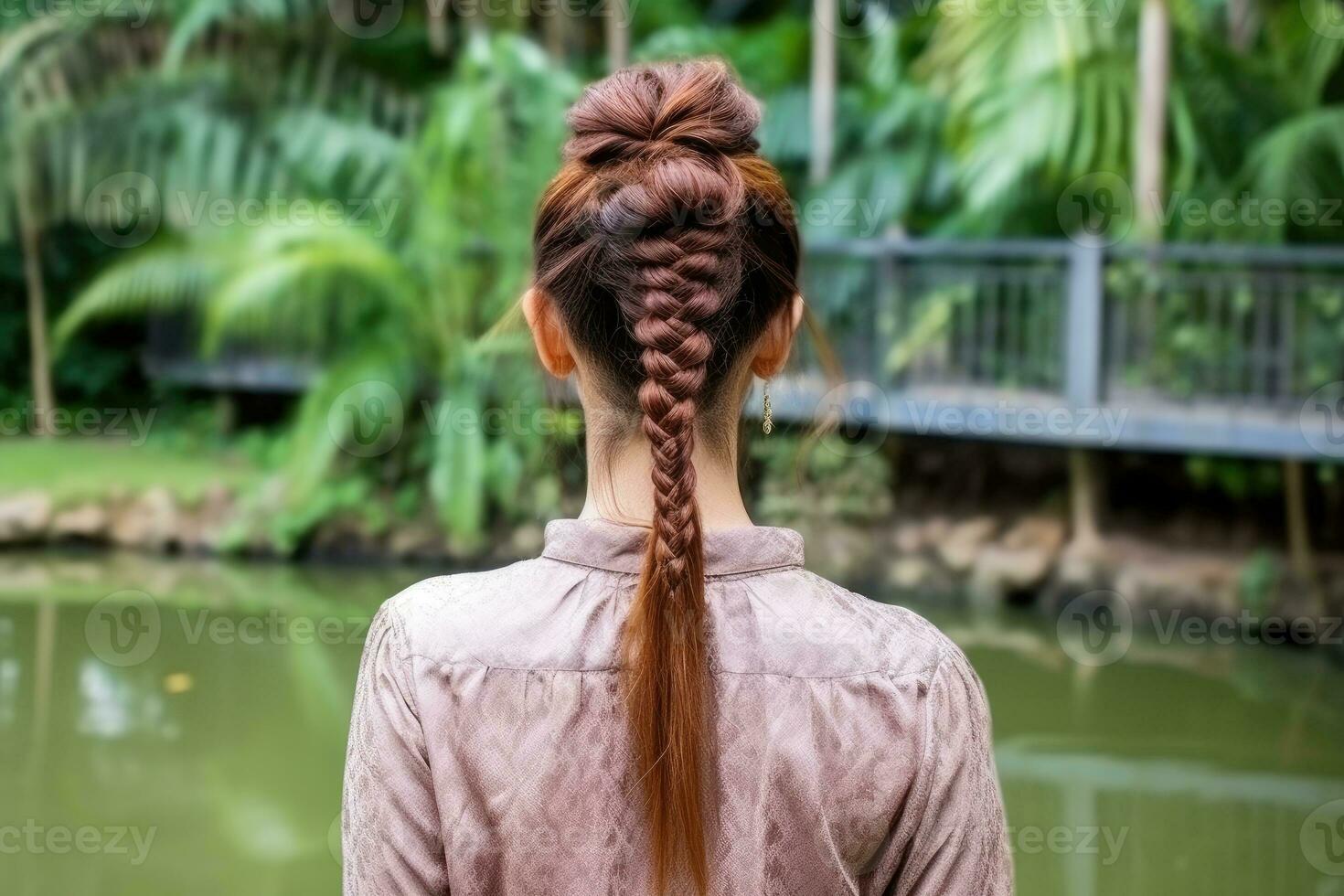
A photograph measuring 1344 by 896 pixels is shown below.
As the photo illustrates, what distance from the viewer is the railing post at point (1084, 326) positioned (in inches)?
258

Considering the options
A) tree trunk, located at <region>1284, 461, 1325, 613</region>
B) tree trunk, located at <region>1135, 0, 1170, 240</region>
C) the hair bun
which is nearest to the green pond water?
tree trunk, located at <region>1284, 461, 1325, 613</region>

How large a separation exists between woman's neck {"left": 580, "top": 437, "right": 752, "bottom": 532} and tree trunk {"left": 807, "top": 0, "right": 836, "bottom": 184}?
721 cm

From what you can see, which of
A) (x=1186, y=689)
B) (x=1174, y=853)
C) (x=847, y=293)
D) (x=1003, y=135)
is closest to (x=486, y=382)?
(x=847, y=293)

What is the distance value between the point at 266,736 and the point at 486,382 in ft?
10.6

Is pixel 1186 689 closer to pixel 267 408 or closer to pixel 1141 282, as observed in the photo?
pixel 1141 282

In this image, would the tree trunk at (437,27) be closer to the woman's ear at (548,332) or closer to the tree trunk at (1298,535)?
the tree trunk at (1298,535)

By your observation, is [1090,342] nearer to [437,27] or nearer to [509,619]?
[437,27]

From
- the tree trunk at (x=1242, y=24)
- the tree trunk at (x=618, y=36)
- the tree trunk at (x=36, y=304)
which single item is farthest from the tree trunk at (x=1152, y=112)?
the tree trunk at (x=36, y=304)

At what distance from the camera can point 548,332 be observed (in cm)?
95

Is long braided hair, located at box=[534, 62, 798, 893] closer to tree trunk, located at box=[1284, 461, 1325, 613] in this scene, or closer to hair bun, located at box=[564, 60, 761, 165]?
hair bun, located at box=[564, 60, 761, 165]

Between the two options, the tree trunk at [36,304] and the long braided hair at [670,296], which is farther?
the tree trunk at [36,304]

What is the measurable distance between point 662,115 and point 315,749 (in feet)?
14.6

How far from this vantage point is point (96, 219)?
10.1 m

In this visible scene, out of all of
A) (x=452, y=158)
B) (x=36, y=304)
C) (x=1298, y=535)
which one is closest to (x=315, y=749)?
(x=452, y=158)
